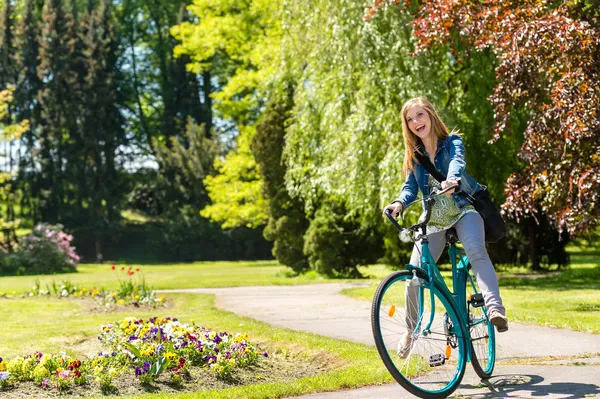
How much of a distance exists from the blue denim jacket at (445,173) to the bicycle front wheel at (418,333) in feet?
1.99

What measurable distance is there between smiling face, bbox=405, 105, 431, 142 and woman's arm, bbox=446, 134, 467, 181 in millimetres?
162

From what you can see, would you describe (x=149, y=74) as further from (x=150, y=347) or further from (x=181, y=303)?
(x=150, y=347)

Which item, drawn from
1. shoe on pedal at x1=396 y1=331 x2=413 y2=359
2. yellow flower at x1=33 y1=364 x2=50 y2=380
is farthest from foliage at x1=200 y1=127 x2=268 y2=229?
shoe on pedal at x1=396 y1=331 x2=413 y2=359

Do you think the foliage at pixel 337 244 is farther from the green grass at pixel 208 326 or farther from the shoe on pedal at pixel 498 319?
the shoe on pedal at pixel 498 319

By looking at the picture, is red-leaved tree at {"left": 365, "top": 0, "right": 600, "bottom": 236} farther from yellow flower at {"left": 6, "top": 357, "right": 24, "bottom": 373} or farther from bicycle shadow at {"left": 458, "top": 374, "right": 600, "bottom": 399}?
yellow flower at {"left": 6, "top": 357, "right": 24, "bottom": 373}

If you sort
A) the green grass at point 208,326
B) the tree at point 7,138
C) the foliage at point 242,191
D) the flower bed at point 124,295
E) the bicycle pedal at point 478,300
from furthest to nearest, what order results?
1. the tree at point 7,138
2. the foliage at point 242,191
3. the flower bed at point 124,295
4. the green grass at point 208,326
5. the bicycle pedal at point 478,300

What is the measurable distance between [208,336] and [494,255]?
49.7ft

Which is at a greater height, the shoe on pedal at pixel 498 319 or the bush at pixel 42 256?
the bush at pixel 42 256

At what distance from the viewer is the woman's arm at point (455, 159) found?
16.6 ft

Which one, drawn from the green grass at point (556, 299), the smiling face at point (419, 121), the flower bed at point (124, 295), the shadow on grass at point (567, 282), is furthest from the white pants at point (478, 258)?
the shadow on grass at point (567, 282)

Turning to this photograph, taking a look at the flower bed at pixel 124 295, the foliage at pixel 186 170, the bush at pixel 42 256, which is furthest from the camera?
the foliage at pixel 186 170

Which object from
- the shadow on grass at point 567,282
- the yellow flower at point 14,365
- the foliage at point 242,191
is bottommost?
the shadow on grass at point 567,282

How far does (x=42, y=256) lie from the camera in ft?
95.6

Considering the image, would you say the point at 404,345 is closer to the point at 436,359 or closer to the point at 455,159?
Answer: the point at 436,359
